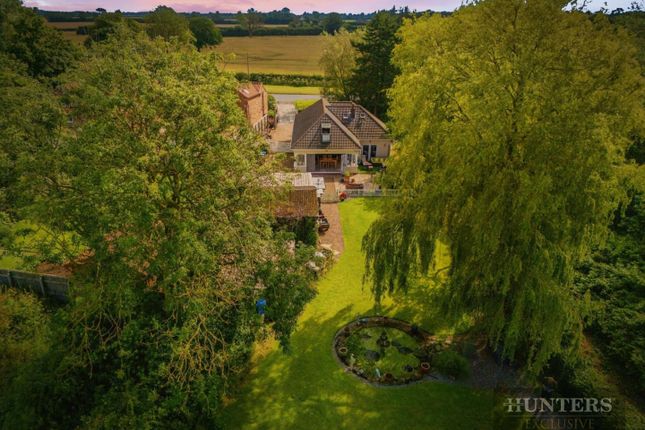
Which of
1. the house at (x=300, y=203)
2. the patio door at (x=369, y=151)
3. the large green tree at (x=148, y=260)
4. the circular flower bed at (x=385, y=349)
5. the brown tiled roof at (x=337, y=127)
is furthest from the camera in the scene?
the patio door at (x=369, y=151)

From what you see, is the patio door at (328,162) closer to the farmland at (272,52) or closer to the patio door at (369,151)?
the patio door at (369,151)

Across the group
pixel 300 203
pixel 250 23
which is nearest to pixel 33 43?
pixel 300 203

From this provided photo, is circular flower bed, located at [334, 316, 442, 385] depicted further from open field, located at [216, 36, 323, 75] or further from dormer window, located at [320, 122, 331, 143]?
open field, located at [216, 36, 323, 75]

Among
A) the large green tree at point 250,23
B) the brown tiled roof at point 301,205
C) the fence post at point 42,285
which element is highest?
the large green tree at point 250,23

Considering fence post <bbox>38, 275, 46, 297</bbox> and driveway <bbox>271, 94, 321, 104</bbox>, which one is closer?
fence post <bbox>38, 275, 46, 297</bbox>

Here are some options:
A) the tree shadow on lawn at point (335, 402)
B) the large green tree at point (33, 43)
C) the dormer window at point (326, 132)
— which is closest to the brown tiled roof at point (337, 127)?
the dormer window at point (326, 132)

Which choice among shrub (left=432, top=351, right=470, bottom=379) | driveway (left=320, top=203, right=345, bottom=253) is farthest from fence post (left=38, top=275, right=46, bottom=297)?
shrub (left=432, top=351, right=470, bottom=379)
